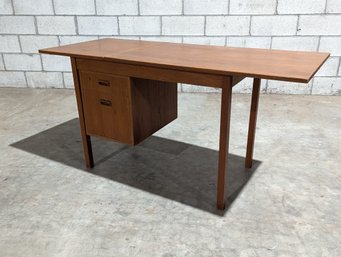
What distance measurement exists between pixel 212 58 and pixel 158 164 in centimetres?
91

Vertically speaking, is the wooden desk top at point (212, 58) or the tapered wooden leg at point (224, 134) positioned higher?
the wooden desk top at point (212, 58)

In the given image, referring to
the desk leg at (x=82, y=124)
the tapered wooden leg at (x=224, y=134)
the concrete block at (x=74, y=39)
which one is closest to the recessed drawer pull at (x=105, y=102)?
the desk leg at (x=82, y=124)

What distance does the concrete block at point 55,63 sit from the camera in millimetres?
3893

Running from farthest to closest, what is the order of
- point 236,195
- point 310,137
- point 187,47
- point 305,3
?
point 305,3, point 310,137, point 187,47, point 236,195

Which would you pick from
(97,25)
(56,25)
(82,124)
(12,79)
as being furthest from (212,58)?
(12,79)

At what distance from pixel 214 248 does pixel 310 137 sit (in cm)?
155

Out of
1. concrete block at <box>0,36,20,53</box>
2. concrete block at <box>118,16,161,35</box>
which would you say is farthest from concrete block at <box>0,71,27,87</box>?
concrete block at <box>118,16,161,35</box>

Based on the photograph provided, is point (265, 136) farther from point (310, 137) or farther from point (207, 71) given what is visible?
point (207, 71)

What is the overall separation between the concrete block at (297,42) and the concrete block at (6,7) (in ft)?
10.0

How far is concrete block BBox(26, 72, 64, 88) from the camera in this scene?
3.99 m

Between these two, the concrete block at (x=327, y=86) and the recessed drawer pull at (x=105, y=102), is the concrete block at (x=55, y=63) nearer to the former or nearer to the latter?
the recessed drawer pull at (x=105, y=102)

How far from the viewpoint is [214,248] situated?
4.93 feet

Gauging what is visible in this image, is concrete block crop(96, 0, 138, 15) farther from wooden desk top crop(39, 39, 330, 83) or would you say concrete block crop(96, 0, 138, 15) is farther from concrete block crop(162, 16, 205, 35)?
wooden desk top crop(39, 39, 330, 83)

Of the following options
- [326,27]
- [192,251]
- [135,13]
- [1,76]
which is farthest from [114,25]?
[192,251]
